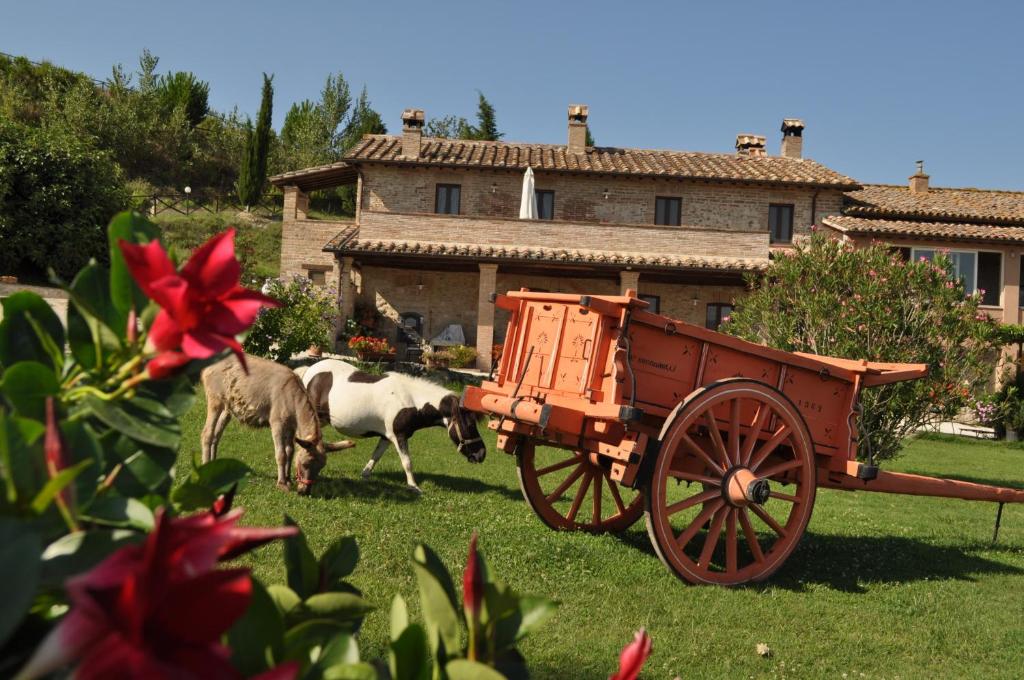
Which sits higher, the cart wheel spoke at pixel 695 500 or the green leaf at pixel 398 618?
the green leaf at pixel 398 618

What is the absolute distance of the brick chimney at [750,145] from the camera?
28.0m

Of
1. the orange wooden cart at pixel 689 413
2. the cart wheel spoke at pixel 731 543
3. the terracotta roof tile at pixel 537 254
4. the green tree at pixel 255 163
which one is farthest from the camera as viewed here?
the green tree at pixel 255 163

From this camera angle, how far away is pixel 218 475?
0.91m

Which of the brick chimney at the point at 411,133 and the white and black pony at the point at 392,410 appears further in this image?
the brick chimney at the point at 411,133

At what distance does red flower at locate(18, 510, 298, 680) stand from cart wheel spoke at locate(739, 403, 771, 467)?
17.7 feet

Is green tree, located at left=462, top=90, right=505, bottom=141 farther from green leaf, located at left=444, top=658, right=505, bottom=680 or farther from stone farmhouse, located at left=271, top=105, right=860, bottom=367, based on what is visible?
green leaf, located at left=444, top=658, right=505, bottom=680

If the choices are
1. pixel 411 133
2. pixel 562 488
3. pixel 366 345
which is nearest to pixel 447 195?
pixel 411 133

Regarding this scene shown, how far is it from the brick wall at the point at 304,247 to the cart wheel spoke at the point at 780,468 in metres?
20.7

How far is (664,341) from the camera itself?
18.0 feet

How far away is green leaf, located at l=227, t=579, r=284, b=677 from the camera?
2.19 ft

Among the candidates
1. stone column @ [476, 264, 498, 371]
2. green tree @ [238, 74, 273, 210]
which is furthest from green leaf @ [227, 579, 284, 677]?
green tree @ [238, 74, 273, 210]

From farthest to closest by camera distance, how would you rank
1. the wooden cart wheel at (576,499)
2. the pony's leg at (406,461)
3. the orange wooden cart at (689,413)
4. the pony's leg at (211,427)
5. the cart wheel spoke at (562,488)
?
the pony's leg at (406,461) → the pony's leg at (211,427) → the cart wheel spoke at (562,488) → the wooden cart wheel at (576,499) → the orange wooden cart at (689,413)

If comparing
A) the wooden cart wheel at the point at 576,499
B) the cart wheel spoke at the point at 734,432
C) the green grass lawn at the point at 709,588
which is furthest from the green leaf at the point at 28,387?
the wooden cart wheel at the point at 576,499

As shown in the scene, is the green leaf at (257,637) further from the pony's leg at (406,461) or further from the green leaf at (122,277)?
the pony's leg at (406,461)
